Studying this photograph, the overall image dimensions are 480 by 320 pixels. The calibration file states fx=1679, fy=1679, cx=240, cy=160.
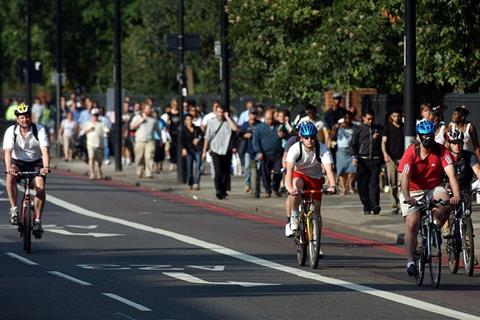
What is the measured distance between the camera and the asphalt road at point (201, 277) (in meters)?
14.9

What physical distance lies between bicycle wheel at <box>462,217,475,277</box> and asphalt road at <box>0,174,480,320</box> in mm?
142

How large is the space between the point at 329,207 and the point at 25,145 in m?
8.26

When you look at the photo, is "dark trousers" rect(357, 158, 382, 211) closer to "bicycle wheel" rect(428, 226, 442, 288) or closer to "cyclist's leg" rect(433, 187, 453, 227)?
"cyclist's leg" rect(433, 187, 453, 227)

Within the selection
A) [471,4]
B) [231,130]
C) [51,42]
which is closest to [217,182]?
[231,130]

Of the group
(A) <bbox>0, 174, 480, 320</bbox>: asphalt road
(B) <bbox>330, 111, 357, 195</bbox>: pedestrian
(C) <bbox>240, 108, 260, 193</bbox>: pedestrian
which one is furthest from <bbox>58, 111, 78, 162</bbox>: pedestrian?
(A) <bbox>0, 174, 480, 320</bbox>: asphalt road

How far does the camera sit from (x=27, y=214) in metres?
21.0

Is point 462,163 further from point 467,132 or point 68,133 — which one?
point 68,133

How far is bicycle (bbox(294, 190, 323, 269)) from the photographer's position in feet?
62.1

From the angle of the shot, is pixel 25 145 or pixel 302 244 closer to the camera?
pixel 302 244

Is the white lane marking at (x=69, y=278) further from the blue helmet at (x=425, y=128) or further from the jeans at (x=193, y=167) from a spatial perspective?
the jeans at (x=193, y=167)

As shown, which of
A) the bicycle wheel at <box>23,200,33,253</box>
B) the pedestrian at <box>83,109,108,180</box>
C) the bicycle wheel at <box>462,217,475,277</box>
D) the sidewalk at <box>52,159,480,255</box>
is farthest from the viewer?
the pedestrian at <box>83,109,108,180</box>

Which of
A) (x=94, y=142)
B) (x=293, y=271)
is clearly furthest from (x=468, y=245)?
(x=94, y=142)

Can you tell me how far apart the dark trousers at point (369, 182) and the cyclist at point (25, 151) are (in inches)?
267

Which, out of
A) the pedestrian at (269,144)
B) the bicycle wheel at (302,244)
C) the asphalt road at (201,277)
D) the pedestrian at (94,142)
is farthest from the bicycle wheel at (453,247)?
the pedestrian at (94,142)
